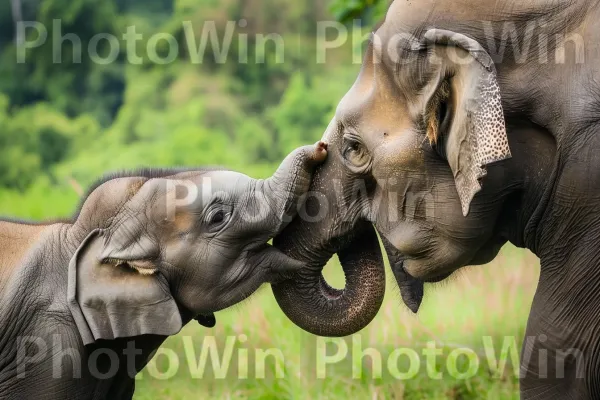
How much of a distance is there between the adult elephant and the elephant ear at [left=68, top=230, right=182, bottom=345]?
0.64 meters

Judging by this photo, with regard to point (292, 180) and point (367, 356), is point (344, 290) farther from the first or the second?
point (367, 356)

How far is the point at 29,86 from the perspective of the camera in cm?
1895

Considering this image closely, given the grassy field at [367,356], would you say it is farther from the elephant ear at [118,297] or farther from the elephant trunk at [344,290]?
the elephant ear at [118,297]

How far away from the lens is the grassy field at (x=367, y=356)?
5.52m

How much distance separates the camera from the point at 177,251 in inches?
165

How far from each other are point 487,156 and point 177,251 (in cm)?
134

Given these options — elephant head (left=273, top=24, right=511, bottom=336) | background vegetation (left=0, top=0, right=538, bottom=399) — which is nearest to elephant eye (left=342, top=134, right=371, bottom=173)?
elephant head (left=273, top=24, right=511, bottom=336)

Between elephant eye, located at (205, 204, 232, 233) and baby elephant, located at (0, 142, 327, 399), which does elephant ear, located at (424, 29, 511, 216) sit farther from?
elephant eye, located at (205, 204, 232, 233)

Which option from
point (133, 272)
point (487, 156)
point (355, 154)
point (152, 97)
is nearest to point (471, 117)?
point (487, 156)

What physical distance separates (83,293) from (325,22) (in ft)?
41.1

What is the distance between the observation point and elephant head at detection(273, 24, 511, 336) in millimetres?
3508

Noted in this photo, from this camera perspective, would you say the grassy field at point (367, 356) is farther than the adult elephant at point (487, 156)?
Yes

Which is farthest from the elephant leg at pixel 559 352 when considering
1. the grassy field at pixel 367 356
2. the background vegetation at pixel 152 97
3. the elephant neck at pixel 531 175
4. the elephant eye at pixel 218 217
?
the background vegetation at pixel 152 97

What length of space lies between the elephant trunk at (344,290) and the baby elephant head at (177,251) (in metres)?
0.07
